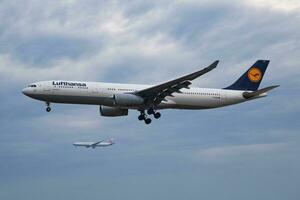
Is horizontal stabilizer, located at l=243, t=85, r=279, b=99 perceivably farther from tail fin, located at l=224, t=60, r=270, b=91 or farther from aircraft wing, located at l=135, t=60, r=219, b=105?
aircraft wing, located at l=135, t=60, r=219, b=105

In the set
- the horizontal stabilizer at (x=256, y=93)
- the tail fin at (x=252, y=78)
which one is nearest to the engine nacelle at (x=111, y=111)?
the tail fin at (x=252, y=78)

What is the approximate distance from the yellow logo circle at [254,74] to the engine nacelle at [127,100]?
55.0 ft

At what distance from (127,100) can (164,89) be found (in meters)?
4.06

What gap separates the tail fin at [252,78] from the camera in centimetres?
7581

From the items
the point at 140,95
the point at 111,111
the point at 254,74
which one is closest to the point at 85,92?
the point at 140,95

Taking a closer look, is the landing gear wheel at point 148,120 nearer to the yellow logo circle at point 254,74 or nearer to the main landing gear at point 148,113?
the main landing gear at point 148,113

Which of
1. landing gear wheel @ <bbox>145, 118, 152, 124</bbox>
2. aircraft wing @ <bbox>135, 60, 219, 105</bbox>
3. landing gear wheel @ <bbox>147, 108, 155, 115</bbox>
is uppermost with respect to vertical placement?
aircraft wing @ <bbox>135, 60, 219, 105</bbox>

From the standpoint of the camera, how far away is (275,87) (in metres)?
66.7

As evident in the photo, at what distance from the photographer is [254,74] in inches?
3081

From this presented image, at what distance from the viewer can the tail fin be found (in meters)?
75.8

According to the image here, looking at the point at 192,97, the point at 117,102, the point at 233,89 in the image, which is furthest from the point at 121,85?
the point at 233,89

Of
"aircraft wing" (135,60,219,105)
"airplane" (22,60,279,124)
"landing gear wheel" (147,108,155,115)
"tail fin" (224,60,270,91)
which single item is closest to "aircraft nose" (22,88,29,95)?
"airplane" (22,60,279,124)

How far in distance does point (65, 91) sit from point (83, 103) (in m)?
2.34

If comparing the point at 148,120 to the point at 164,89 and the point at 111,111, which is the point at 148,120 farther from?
the point at 164,89
